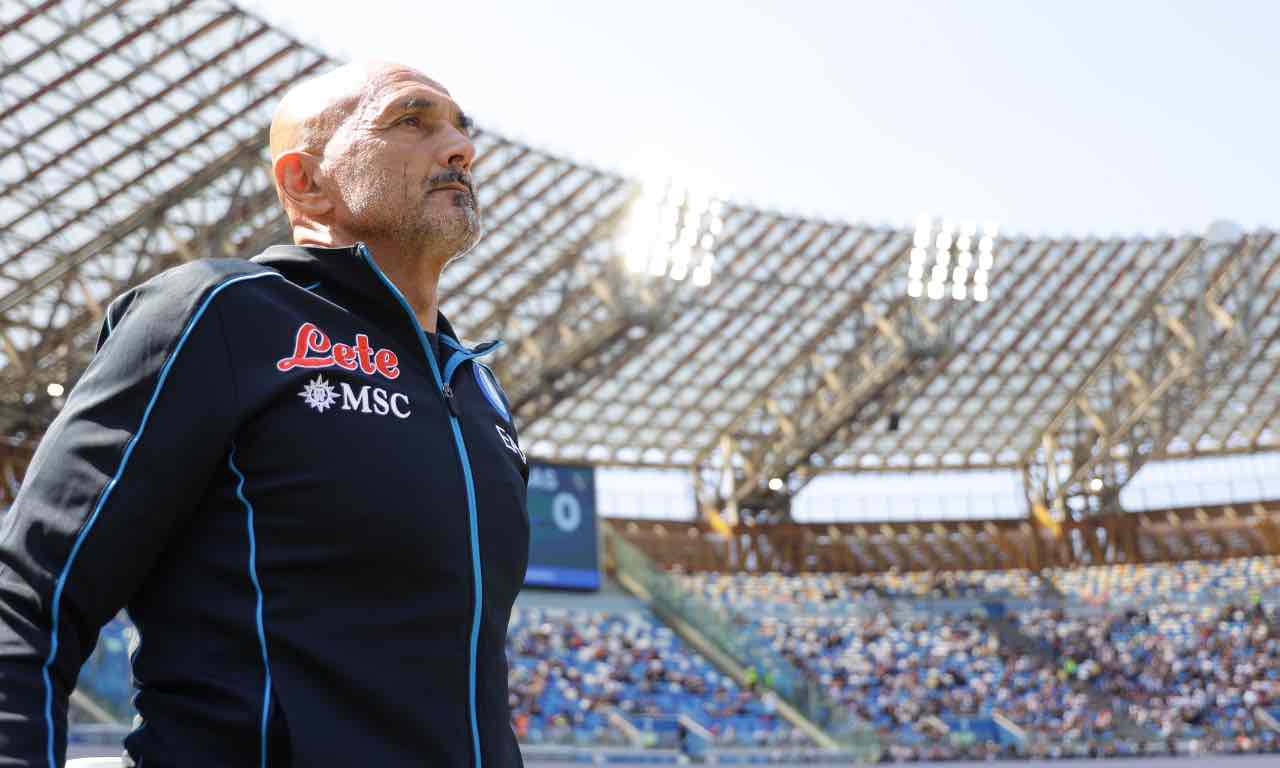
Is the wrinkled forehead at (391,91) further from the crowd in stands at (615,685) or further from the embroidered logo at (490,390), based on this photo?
the crowd in stands at (615,685)

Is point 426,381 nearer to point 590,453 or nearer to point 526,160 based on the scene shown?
point 526,160

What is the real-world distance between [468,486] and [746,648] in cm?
2986

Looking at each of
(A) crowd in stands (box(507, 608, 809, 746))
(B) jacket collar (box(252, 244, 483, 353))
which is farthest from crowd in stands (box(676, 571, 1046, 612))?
(B) jacket collar (box(252, 244, 483, 353))

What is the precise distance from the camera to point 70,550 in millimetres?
1403

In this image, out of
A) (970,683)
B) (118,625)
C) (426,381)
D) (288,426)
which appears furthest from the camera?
(970,683)

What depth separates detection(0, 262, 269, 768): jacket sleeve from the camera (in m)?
1.34

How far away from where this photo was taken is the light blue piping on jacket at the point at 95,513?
134 centimetres

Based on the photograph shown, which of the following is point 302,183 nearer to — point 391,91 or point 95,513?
point 391,91

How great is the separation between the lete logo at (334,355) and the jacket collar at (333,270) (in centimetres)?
7

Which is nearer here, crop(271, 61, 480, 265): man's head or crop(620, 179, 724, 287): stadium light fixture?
crop(271, 61, 480, 265): man's head

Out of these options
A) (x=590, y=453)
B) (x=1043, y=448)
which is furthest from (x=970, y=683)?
(x=590, y=453)

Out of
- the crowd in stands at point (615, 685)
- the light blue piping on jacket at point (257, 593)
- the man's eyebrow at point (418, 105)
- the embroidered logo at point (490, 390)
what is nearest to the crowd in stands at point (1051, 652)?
the crowd in stands at point (615, 685)

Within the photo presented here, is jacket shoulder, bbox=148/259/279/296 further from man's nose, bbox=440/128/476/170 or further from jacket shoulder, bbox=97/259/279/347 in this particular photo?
man's nose, bbox=440/128/476/170

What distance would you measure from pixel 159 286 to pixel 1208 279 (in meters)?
39.1
